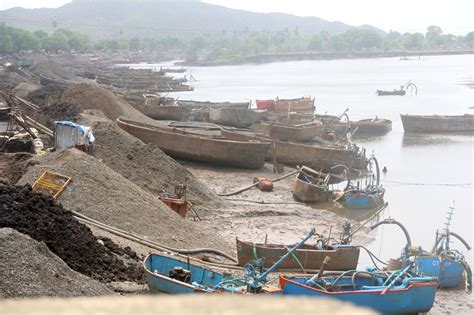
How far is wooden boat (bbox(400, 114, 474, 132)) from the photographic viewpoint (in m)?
47.2

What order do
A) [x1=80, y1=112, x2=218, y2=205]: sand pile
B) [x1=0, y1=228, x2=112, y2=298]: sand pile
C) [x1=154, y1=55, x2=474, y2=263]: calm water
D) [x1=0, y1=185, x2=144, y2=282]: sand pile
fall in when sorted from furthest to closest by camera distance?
1. [x1=154, y1=55, x2=474, y2=263]: calm water
2. [x1=80, y1=112, x2=218, y2=205]: sand pile
3. [x1=0, y1=185, x2=144, y2=282]: sand pile
4. [x1=0, y1=228, x2=112, y2=298]: sand pile

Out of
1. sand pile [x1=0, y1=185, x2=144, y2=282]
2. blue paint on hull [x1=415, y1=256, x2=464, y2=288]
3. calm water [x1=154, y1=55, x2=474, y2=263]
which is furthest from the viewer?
A: calm water [x1=154, y1=55, x2=474, y2=263]

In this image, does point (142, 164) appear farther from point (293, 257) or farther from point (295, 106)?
point (295, 106)

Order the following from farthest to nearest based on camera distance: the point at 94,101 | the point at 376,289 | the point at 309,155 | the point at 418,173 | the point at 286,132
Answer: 1. the point at 286,132
2. the point at 94,101
3. the point at 418,173
4. the point at 309,155
5. the point at 376,289

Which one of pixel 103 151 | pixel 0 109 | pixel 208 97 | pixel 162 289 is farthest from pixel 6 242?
pixel 208 97

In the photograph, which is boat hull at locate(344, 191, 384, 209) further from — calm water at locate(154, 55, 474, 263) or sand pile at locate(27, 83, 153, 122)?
sand pile at locate(27, 83, 153, 122)

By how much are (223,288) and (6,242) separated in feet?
11.0

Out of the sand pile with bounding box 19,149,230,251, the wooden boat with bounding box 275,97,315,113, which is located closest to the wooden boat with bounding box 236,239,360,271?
the sand pile with bounding box 19,149,230,251

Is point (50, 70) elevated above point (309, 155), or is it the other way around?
point (50, 70)

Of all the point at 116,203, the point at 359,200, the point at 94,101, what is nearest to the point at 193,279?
the point at 116,203

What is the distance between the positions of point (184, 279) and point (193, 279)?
1.93 ft

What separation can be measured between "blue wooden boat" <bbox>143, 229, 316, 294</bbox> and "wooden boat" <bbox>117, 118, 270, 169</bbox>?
1477 centimetres

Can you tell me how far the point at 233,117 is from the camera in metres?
39.8

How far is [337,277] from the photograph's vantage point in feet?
41.3
